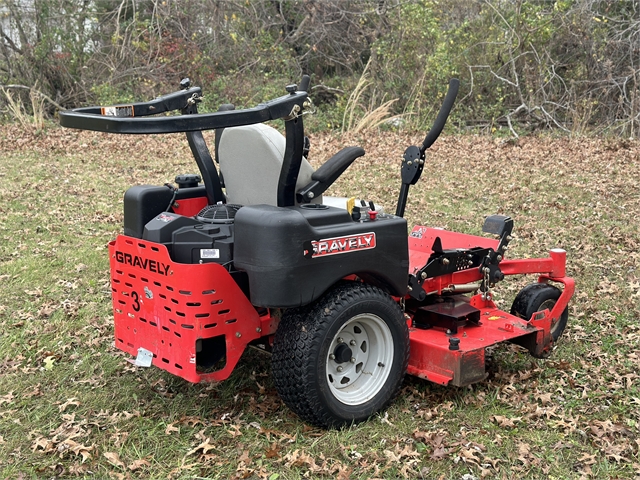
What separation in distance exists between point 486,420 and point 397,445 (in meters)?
0.60

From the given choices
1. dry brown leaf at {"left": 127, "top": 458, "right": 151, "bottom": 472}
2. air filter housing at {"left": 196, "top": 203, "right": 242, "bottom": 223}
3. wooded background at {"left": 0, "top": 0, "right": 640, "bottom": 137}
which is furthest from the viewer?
wooded background at {"left": 0, "top": 0, "right": 640, "bottom": 137}

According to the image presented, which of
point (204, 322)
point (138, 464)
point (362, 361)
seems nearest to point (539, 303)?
point (362, 361)

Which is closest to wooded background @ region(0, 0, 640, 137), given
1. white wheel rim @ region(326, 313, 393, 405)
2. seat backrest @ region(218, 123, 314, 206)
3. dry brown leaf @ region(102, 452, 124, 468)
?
seat backrest @ region(218, 123, 314, 206)

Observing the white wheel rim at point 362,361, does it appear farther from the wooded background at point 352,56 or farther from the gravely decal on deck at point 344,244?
the wooded background at point 352,56

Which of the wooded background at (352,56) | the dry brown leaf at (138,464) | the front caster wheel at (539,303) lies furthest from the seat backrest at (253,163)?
the wooded background at (352,56)

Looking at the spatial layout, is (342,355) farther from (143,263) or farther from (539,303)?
(539,303)

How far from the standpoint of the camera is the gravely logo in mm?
3588

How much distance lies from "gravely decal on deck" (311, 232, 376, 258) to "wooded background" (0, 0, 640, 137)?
10.7 metres

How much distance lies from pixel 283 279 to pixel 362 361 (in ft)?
2.69

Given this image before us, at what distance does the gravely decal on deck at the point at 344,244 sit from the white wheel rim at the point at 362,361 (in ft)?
1.32

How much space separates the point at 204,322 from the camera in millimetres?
3512

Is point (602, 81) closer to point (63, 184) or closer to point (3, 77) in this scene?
point (63, 184)

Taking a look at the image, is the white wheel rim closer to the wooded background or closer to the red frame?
the red frame

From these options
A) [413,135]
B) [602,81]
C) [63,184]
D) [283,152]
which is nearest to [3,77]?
[63,184]
